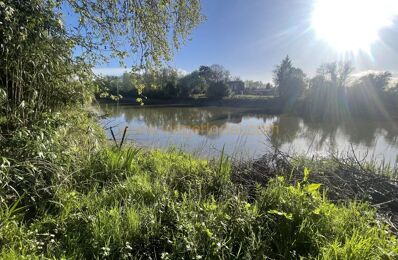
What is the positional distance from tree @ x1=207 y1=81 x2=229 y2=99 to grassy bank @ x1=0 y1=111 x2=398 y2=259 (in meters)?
36.5

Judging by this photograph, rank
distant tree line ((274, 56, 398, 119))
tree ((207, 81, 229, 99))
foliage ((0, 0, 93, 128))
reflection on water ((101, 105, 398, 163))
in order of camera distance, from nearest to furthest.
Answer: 1. foliage ((0, 0, 93, 128))
2. reflection on water ((101, 105, 398, 163))
3. distant tree line ((274, 56, 398, 119))
4. tree ((207, 81, 229, 99))

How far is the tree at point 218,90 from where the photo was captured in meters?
38.5

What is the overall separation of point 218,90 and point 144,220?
122 ft

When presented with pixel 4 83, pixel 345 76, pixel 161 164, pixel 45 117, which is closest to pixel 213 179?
pixel 161 164

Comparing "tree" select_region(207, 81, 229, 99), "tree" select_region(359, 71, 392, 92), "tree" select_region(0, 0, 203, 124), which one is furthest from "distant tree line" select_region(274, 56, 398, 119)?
"tree" select_region(0, 0, 203, 124)

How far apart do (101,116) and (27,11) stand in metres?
2.20

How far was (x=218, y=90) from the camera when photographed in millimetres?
38469

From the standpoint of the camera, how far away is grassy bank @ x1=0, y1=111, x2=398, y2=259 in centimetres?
162

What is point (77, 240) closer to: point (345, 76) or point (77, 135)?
point (77, 135)

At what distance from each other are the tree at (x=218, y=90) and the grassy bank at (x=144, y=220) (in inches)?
1438

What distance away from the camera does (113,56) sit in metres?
3.27

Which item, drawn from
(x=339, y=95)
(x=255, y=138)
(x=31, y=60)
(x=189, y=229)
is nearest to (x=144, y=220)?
(x=189, y=229)

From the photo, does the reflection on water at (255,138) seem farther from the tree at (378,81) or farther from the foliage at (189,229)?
the tree at (378,81)

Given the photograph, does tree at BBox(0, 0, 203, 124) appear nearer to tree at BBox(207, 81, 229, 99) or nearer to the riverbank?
the riverbank
